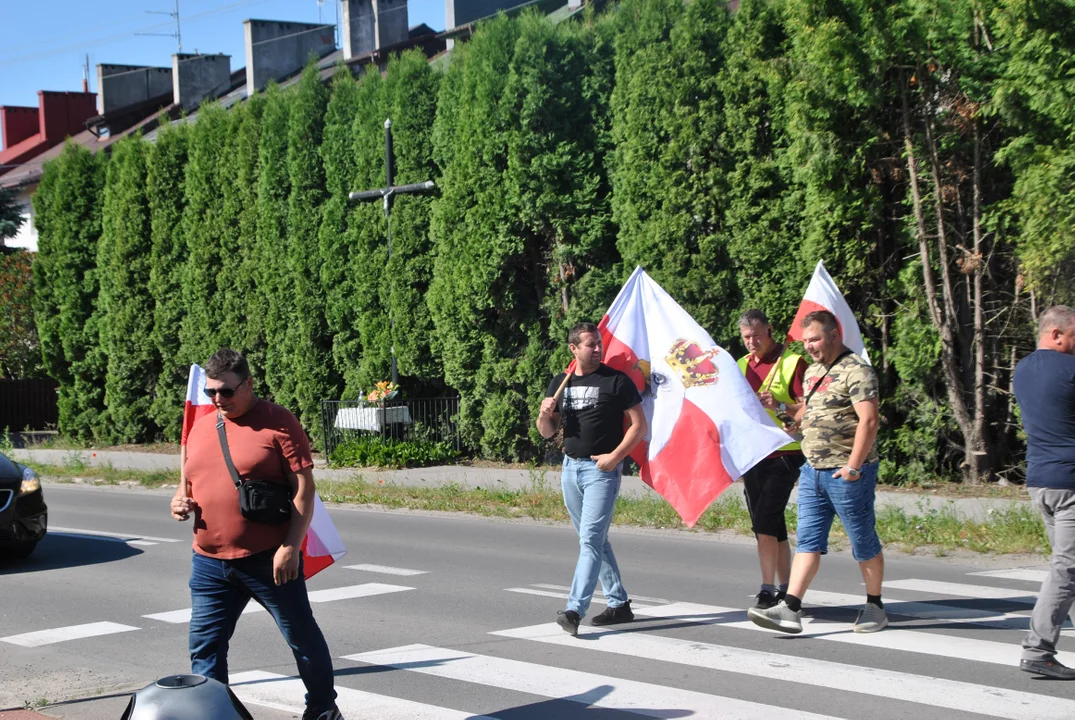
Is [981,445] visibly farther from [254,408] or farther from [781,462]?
[254,408]

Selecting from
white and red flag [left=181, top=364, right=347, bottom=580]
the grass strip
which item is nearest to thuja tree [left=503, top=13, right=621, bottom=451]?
the grass strip

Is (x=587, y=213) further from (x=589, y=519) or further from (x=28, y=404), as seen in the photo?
(x=28, y=404)

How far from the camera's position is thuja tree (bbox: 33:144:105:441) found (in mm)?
26078

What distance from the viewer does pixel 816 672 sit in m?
6.35

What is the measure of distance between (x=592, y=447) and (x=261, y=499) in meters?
2.71

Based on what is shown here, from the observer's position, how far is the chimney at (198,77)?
1606 inches

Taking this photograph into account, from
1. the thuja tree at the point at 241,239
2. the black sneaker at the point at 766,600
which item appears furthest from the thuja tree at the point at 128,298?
the black sneaker at the point at 766,600

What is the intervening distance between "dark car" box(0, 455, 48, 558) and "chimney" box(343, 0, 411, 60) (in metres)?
26.9

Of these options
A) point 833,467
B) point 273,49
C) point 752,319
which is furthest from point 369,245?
point 273,49

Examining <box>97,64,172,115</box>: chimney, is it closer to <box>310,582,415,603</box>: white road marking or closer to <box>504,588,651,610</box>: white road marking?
<box>310,582,415,603</box>: white road marking

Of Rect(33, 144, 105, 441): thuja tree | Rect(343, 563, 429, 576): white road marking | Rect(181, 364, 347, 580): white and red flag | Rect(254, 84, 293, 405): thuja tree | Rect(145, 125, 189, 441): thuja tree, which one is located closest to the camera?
Rect(181, 364, 347, 580): white and red flag

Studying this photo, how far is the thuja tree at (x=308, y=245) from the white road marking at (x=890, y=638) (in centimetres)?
1387

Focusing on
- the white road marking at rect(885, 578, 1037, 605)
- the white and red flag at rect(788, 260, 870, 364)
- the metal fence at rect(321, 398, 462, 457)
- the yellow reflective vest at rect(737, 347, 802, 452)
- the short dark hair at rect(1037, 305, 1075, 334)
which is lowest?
the white road marking at rect(885, 578, 1037, 605)

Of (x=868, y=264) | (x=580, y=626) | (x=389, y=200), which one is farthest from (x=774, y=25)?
(x=580, y=626)
